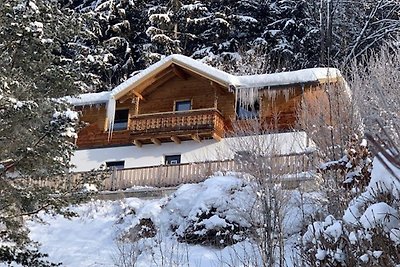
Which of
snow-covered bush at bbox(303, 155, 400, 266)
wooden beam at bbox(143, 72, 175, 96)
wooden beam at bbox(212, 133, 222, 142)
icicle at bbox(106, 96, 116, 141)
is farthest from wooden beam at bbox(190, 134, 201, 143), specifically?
snow-covered bush at bbox(303, 155, 400, 266)

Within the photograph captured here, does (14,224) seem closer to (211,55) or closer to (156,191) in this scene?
(156,191)

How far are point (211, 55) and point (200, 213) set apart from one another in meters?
17.8

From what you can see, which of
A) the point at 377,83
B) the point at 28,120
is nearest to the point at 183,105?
the point at 377,83

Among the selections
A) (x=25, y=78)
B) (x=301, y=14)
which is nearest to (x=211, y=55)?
(x=301, y=14)

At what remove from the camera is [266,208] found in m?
12.5

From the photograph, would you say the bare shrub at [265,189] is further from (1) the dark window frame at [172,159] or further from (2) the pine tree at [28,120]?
(1) the dark window frame at [172,159]

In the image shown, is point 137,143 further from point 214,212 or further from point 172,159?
point 214,212

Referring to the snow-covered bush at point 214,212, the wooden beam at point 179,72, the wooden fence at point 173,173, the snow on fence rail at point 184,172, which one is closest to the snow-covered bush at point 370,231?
the snow-covered bush at point 214,212

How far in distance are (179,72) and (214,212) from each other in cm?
1054

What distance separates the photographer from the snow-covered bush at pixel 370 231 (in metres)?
4.55

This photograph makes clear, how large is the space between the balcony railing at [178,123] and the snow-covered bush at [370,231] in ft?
59.5

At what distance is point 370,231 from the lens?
469 centimetres

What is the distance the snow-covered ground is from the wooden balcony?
→ 4.94m

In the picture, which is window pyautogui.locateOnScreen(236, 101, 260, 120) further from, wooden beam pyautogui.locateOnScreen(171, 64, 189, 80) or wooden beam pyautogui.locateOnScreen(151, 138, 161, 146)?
wooden beam pyautogui.locateOnScreen(151, 138, 161, 146)
